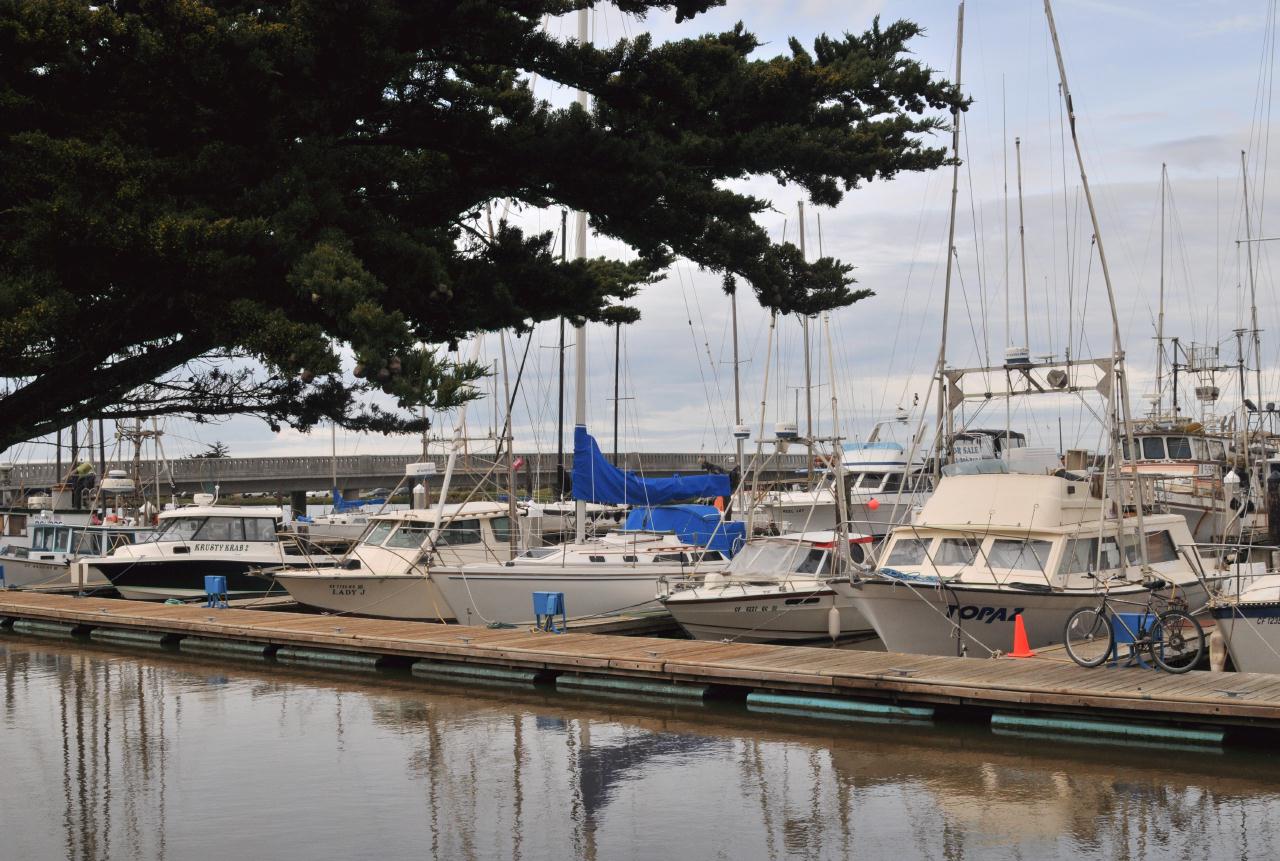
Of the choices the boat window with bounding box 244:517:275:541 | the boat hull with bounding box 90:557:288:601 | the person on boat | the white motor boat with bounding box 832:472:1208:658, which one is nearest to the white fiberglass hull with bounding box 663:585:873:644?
the white motor boat with bounding box 832:472:1208:658

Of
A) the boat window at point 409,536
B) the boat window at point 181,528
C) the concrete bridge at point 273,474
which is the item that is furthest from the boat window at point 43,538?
the concrete bridge at point 273,474

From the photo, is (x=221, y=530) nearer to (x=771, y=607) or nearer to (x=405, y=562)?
(x=405, y=562)

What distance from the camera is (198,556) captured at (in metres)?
29.5

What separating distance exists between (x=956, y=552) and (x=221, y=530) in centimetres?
1842

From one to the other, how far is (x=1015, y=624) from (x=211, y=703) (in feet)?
36.4

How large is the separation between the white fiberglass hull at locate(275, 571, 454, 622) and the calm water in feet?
20.7

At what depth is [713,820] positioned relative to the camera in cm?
1136

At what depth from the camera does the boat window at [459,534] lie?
Answer: 2483 cm

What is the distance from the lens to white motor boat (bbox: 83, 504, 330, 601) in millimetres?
29219

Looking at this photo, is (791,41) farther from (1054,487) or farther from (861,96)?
(1054,487)

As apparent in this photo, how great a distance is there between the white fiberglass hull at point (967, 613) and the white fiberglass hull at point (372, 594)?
9.16m

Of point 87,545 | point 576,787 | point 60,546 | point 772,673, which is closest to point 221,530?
point 87,545

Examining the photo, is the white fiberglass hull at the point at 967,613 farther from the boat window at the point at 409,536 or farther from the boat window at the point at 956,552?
the boat window at the point at 409,536

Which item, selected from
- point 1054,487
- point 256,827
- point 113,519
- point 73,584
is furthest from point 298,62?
point 113,519
